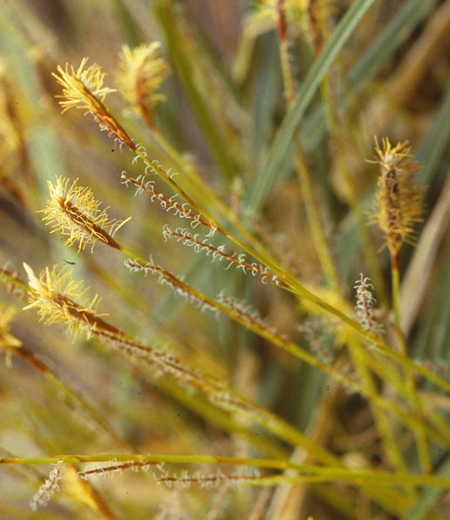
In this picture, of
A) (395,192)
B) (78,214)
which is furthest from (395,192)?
(78,214)

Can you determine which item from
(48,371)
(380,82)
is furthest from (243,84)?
(48,371)

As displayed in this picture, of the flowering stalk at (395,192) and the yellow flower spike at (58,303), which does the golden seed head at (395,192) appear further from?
the yellow flower spike at (58,303)

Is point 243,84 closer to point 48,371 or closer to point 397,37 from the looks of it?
point 397,37

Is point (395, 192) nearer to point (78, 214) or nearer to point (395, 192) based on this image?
point (395, 192)

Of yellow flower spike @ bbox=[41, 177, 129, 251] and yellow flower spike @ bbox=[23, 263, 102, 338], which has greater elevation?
yellow flower spike @ bbox=[41, 177, 129, 251]

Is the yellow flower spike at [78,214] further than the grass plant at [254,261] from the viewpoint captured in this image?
No

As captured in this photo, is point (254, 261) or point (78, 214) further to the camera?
point (254, 261)

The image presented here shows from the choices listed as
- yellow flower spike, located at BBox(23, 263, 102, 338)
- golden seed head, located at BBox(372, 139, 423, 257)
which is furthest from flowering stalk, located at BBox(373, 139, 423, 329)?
yellow flower spike, located at BBox(23, 263, 102, 338)

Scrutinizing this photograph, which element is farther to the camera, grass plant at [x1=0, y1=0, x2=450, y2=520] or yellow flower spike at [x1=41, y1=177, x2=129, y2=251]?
grass plant at [x1=0, y1=0, x2=450, y2=520]

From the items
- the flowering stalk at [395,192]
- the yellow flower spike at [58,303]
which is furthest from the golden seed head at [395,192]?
the yellow flower spike at [58,303]

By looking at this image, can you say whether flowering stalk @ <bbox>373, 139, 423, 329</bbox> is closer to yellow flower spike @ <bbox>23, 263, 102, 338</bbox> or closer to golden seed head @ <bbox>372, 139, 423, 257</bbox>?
Answer: golden seed head @ <bbox>372, 139, 423, 257</bbox>

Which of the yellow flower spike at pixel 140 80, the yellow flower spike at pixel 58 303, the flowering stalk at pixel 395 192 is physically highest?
the yellow flower spike at pixel 140 80
